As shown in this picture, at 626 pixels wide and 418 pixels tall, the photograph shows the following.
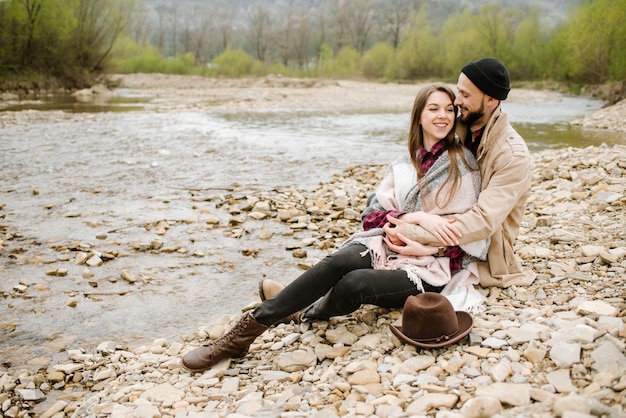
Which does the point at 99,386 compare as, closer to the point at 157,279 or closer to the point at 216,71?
the point at 157,279

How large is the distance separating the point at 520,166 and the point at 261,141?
1051cm

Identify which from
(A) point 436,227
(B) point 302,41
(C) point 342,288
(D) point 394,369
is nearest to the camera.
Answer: (D) point 394,369

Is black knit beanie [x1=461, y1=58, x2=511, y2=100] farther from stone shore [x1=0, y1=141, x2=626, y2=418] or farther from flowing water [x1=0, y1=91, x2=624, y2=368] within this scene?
flowing water [x1=0, y1=91, x2=624, y2=368]

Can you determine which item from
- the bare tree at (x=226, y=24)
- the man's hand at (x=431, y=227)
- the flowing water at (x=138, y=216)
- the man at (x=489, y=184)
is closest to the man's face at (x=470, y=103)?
the man at (x=489, y=184)

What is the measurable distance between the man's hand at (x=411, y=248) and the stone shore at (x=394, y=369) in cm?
49

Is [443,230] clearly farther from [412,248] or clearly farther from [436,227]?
[412,248]

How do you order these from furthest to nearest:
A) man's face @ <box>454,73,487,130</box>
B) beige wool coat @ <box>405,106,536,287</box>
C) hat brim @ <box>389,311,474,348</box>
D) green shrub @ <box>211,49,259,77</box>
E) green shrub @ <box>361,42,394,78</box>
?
green shrub @ <box>361,42,394,78</box>, green shrub @ <box>211,49,259,77</box>, man's face @ <box>454,73,487,130</box>, beige wool coat @ <box>405,106,536,287</box>, hat brim @ <box>389,311,474,348</box>

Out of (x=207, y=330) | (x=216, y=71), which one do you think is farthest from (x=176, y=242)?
(x=216, y=71)

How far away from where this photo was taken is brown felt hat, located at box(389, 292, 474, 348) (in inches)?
116

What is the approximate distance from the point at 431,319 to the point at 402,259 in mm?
576

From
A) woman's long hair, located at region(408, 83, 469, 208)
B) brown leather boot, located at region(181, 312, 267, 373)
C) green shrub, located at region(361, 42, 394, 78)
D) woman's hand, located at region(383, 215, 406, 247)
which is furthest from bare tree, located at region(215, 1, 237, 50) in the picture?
brown leather boot, located at region(181, 312, 267, 373)

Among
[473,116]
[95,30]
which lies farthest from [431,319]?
[95,30]

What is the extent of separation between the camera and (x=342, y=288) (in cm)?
324

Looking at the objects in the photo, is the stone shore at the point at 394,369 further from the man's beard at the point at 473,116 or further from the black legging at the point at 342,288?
the man's beard at the point at 473,116
